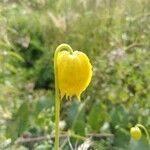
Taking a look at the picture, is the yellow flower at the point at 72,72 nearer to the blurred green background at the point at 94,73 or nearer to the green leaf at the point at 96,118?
the blurred green background at the point at 94,73

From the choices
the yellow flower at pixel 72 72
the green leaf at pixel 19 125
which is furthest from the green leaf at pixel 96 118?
the yellow flower at pixel 72 72

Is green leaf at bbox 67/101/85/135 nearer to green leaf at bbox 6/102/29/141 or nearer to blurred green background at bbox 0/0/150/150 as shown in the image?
blurred green background at bbox 0/0/150/150

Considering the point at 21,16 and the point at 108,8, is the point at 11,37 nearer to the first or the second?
the point at 108,8

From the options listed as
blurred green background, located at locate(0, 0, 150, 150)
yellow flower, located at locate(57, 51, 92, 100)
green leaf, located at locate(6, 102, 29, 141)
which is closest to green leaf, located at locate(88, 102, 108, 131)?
blurred green background, located at locate(0, 0, 150, 150)

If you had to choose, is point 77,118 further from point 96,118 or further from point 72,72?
point 72,72

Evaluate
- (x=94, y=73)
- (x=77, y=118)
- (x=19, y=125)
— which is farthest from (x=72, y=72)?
(x=94, y=73)
